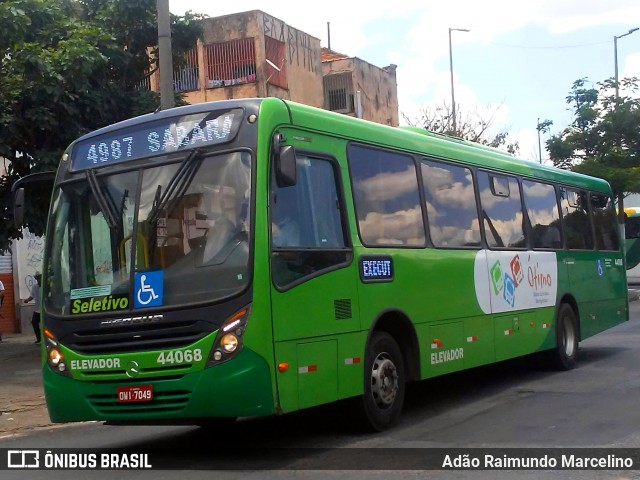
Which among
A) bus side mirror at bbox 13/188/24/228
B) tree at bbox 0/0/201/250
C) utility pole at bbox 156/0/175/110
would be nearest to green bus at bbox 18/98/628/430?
bus side mirror at bbox 13/188/24/228

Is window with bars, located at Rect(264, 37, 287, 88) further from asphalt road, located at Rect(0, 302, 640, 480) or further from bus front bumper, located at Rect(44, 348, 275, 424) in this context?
bus front bumper, located at Rect(44, 348, 275, 424)

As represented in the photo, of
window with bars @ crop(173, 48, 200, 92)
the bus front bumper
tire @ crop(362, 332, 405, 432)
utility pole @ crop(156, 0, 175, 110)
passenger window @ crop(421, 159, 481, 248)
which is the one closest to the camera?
the bus front bumper

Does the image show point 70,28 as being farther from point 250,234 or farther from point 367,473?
point 367,473

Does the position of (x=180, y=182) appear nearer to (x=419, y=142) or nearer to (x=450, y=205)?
(x=419, y=142)

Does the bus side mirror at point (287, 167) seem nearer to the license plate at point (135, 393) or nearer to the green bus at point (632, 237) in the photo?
the license plate at point (135, 393)

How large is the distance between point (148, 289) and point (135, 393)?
2.90 feet

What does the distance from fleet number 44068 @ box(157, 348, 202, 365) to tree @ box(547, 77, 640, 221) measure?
27.2 m

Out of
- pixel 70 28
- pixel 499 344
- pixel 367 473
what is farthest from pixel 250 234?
→ pixel 70 28

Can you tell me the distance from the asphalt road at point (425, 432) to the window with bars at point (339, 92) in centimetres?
2398

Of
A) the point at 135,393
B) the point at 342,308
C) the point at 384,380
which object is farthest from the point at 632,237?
the point at 135,393

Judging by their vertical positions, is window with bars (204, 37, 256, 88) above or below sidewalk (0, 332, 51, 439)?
above

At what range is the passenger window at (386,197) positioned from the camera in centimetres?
907

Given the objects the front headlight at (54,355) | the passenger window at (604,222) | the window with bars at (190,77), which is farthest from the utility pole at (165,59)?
the window with bars at (190,77)

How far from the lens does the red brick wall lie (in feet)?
79.2
